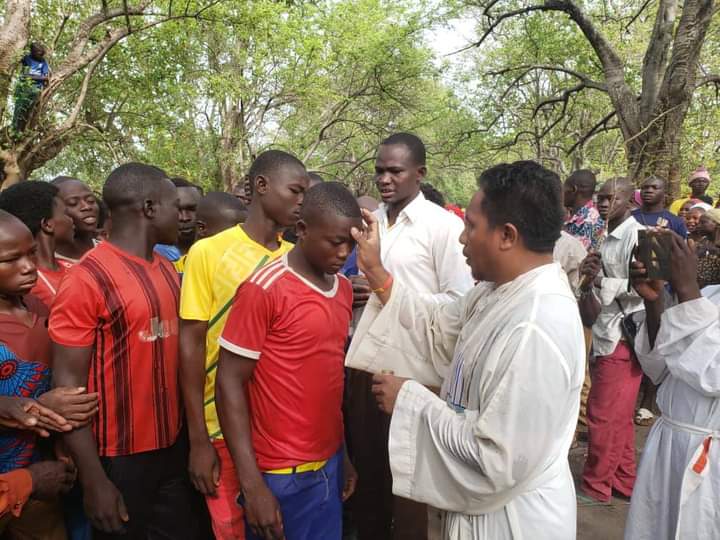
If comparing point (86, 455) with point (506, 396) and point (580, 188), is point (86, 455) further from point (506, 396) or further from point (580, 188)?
point (580, 188)

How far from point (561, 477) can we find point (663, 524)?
1.07m

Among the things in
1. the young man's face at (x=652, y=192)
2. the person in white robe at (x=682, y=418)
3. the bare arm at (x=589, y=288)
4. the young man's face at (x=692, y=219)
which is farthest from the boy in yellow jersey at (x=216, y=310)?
the young man's face at (x=692, y=219)

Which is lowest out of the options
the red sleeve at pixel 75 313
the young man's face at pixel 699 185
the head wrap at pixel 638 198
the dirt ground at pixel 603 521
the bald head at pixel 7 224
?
the dirt ground at pixel 603 521

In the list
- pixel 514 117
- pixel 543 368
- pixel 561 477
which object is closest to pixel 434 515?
pixel 561 477

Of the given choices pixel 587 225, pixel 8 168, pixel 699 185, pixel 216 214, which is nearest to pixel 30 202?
pixel 216 214

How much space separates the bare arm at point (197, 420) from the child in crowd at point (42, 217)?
2.91 feet

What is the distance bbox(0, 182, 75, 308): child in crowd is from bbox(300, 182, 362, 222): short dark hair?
1.39 meters

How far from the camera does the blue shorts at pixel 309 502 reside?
2.00 metres

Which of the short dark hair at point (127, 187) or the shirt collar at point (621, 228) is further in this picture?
the shirt collar at point (621, 228)

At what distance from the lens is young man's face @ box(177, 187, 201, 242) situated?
12.6ft

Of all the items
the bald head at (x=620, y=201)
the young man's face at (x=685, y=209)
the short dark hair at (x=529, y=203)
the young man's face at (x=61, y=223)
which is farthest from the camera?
the young man's face at (x=685, y=209)

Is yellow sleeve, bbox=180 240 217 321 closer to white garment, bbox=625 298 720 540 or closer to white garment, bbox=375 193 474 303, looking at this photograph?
white garment, bbox=375 193 474 303

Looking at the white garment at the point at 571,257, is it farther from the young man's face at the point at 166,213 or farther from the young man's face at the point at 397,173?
the young man's face at the point at 166,213

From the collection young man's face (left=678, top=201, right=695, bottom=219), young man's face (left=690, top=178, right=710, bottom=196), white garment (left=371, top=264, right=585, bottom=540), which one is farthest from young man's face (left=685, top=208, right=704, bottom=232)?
white garment (left=371, top=264, right=585, bottom=540)
